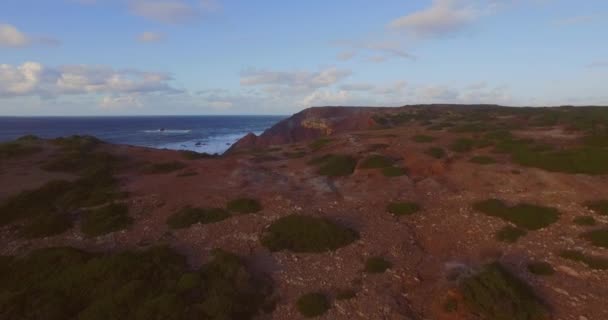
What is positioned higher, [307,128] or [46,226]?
[307,128]

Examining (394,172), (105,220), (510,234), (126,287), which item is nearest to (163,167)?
(105,220)

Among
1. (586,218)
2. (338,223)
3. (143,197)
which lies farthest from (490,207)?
(143,197)

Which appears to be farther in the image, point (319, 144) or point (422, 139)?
point (319, 144)

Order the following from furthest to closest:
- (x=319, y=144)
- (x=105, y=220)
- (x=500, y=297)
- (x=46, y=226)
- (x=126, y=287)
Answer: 1. (x=319, y=144)
2. (x=105, y=220)
3. (x=46, y=226)
4. (x=126, y=287)
5. (x=500, y=297)

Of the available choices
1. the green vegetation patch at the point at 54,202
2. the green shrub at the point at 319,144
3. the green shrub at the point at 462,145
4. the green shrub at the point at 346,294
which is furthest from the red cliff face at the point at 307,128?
the green shrub at the point at 346,294

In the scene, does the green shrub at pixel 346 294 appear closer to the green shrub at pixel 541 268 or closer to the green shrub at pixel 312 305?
the green shrub at pixel 312 305

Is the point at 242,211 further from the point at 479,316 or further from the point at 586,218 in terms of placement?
the point at 586,218

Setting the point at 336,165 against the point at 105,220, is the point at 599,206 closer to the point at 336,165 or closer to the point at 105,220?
the point at 336,165
